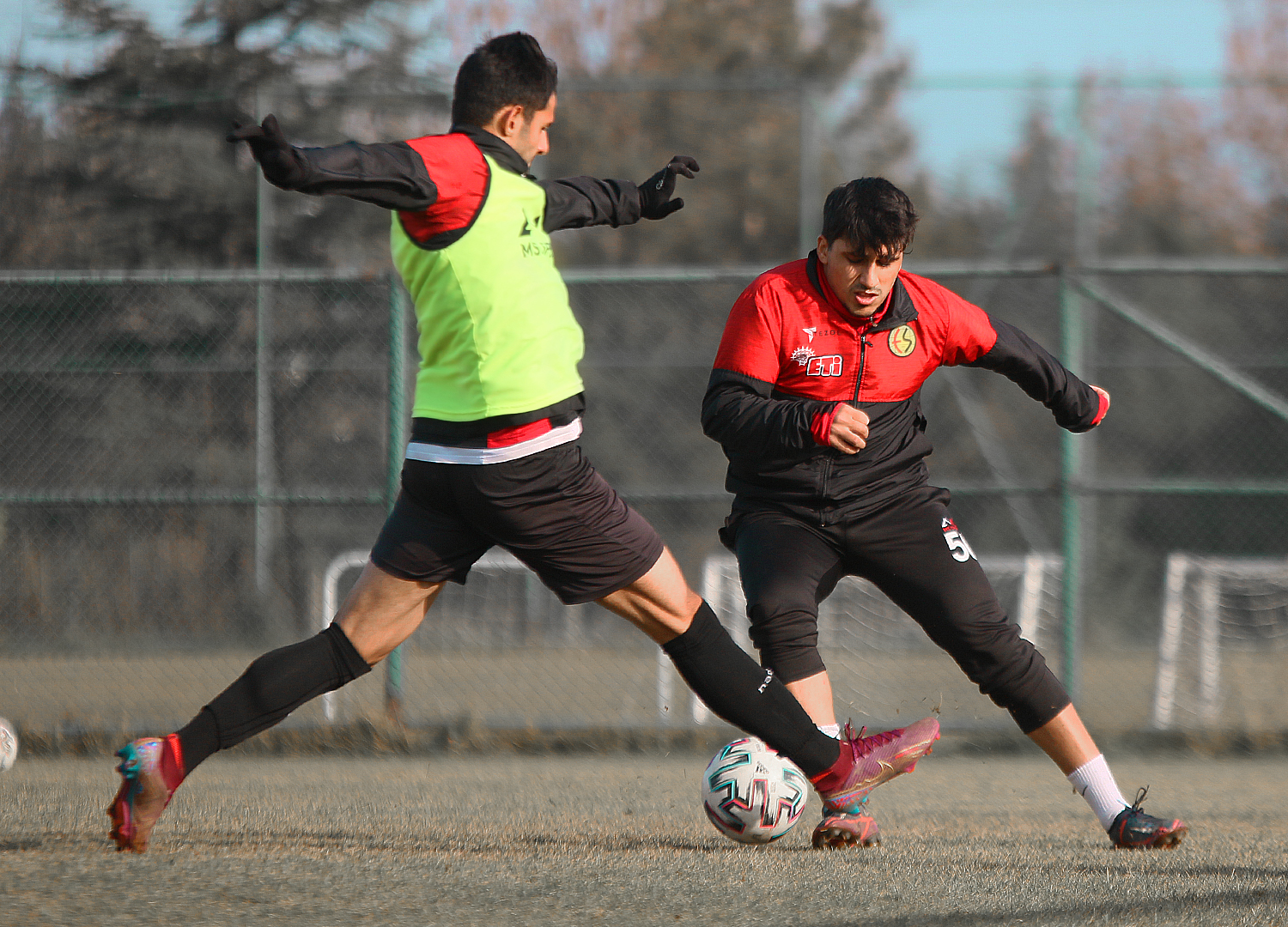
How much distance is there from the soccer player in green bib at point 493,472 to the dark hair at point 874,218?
1.97ft

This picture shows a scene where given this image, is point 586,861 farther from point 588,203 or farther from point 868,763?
point 588,203

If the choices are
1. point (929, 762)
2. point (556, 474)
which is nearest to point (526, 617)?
point (929, 762)

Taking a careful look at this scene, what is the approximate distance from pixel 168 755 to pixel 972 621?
85.2 inches

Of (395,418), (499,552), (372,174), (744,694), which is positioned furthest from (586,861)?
(499,552)

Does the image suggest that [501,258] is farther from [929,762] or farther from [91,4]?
[91,4]

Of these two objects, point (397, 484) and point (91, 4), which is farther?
point (91, 4)

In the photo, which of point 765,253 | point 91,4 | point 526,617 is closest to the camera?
point 526,617

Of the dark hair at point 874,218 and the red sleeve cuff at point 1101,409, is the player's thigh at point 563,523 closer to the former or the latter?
the dark hair at point 874,218

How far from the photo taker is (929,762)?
657 cm

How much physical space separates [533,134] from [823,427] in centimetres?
106

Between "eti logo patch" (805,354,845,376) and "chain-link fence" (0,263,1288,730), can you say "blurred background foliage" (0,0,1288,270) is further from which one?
"eti logo patch" (805,354,845,376)

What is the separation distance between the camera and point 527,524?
11.4 feet

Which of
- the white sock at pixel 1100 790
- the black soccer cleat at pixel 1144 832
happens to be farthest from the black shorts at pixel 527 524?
the black soccer cleat at pixel 1144 832

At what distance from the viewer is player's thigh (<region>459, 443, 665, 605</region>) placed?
3455 mm
